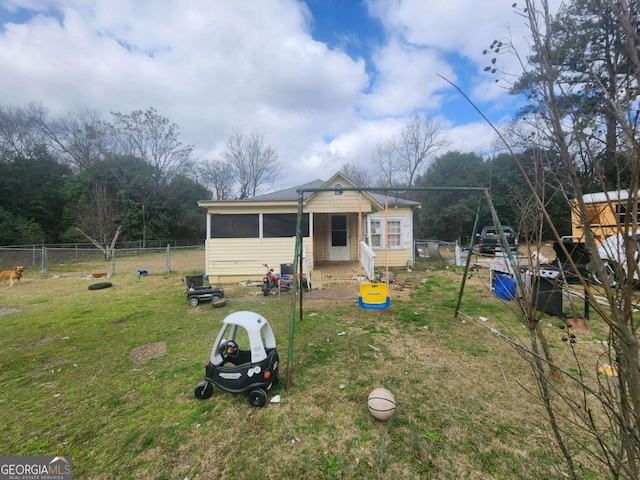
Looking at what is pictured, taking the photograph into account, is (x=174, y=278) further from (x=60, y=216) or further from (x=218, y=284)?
(x=60, y=216)

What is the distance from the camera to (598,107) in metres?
1.38

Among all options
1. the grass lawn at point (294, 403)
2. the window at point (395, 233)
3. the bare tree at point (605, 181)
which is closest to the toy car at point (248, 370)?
the grass lawn at point (294, 403)

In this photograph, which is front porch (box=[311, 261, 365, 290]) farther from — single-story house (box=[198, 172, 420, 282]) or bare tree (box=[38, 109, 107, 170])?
bare tree (box=[38, 109, 107, 170])

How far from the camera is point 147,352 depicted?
4125 millimetres

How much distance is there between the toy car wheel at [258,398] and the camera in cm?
278

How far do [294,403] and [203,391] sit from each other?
1034 millimetres

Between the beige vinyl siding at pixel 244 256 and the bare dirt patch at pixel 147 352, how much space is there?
17.7 ft

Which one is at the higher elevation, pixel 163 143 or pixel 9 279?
pixel 163 143

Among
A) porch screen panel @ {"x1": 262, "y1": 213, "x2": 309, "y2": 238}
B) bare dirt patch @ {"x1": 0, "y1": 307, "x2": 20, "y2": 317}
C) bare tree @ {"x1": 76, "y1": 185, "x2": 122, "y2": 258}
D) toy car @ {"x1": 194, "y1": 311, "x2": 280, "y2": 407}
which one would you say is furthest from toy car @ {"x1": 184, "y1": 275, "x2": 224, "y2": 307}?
bare tree @ {"x1": 76, "y1": 185, "x2": 122, "y2": 258}

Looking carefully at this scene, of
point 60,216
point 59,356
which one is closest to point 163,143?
point 60,216

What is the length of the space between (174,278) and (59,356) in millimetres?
7108

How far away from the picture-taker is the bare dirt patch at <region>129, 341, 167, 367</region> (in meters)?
3.89

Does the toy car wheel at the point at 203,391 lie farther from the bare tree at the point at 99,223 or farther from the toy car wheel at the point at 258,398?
the bare tree at the point at 99,223

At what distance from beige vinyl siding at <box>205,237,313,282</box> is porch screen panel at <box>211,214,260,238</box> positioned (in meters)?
0.19
